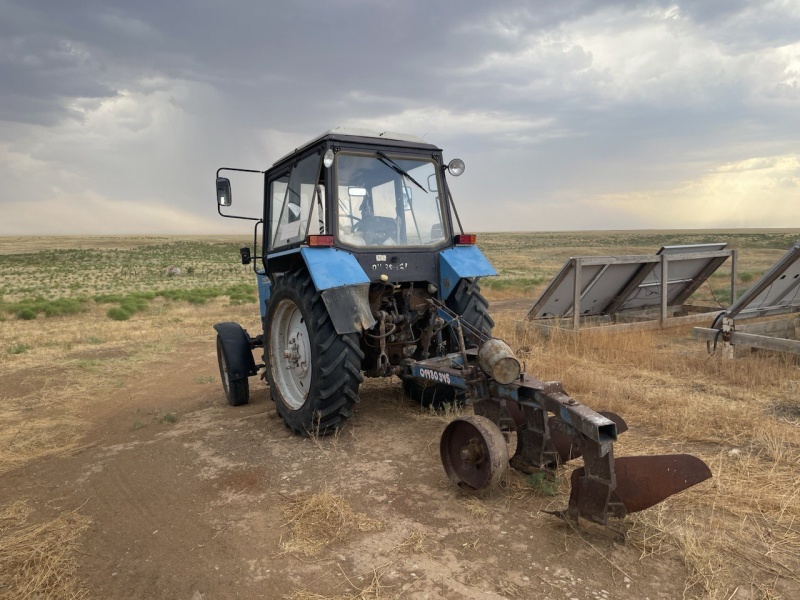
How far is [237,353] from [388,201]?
2.57 m

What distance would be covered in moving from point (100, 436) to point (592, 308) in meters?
8.47

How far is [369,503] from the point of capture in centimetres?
384

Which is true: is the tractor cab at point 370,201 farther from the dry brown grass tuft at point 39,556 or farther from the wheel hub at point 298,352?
the dry brown grass tuft at point 39,556

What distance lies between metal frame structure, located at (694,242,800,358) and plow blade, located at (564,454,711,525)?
16.1 feet

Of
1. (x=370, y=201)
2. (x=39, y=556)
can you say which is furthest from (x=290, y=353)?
(x=39, y=556)

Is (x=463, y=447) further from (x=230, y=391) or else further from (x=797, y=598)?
(x=230, y=391)

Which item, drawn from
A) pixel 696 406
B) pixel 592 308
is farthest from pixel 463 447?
pixel 592 308

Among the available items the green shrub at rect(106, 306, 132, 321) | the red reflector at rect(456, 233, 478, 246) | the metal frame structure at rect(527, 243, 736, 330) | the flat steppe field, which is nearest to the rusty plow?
the flat steppe field

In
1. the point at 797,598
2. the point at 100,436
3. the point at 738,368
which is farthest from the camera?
the point at 738,368

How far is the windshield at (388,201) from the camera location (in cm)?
531

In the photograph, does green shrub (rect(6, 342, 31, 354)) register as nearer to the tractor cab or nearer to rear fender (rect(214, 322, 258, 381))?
rear fender (rect(214, 322, 258, 381))

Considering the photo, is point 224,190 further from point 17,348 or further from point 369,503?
point 17,348

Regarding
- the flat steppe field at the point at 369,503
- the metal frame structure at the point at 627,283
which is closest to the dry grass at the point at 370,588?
the flat steppe field at the point at 369,503

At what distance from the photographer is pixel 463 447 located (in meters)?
3.86
